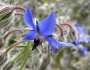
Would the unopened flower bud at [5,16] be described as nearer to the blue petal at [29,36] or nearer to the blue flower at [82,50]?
the blue petal at [29,36]

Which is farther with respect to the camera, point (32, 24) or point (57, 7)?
point (57, 7)

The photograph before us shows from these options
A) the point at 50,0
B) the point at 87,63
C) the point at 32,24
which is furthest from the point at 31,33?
the point at 50,0

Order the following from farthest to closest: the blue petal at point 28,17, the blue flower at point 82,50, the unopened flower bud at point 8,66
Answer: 1. the blue flower at point 82,50
2. the unopened flower bud at point 8,66
3. the blue petal at point 28,17

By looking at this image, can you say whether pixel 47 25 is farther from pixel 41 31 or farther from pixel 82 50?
pixel 82 50

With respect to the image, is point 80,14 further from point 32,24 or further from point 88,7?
point 32,24

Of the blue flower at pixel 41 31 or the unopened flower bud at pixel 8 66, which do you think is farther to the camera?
the unopened flower bud at pixel 8 66

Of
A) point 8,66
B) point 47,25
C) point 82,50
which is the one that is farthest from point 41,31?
point 82,50

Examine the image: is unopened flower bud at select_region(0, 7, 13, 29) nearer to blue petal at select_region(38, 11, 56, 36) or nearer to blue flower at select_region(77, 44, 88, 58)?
blue petal at select_region(38, 11, 56, 36)

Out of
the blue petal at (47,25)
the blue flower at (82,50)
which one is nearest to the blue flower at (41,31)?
the blue petal at (47,25)
